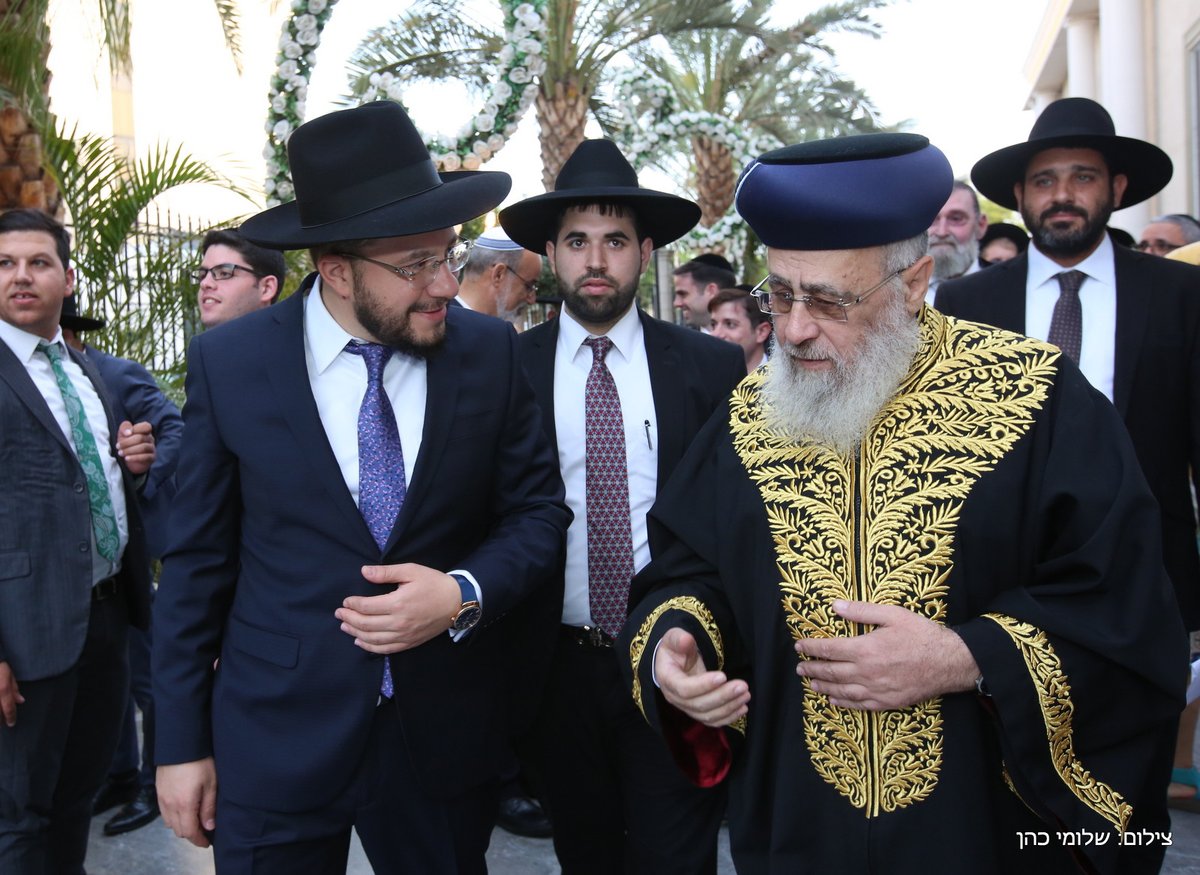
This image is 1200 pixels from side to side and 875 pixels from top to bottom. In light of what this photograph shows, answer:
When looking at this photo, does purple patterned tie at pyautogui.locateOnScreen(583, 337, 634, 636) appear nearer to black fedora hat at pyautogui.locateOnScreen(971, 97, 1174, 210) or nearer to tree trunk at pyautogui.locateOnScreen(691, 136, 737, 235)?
black fedora hat at pyautogui.locateOnScreen(971, 97, 1174, 210)

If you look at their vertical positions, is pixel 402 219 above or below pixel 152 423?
above

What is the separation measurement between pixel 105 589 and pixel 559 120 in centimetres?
943

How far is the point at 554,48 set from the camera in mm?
11648

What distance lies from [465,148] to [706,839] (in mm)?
5479

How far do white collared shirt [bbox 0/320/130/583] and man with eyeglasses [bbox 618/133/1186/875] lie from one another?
6.93 feet

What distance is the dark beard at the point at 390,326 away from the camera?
2.44 metres

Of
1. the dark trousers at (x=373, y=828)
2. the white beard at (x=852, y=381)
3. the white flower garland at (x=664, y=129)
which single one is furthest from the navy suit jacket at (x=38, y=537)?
the white flower garland at (x=664, y=129)

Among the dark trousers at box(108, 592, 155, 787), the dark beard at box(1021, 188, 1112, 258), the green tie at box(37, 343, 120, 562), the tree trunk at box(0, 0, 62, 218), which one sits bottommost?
the dark trousers at box(108, 592, 155, 787)

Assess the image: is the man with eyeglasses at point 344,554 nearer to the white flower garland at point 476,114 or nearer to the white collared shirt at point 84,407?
the white collared shirt at point 84,407

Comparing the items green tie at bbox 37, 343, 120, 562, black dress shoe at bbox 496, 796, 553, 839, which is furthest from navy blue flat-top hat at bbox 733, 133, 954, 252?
black dress shoe at bbox 496, 796, 553, 839

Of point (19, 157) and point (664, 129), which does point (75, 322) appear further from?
point (664, 129)

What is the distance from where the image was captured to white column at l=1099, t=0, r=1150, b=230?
42.4 ft

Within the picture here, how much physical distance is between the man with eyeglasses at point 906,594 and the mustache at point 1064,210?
5.52ft

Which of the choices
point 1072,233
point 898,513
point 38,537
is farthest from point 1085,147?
point 38,537
